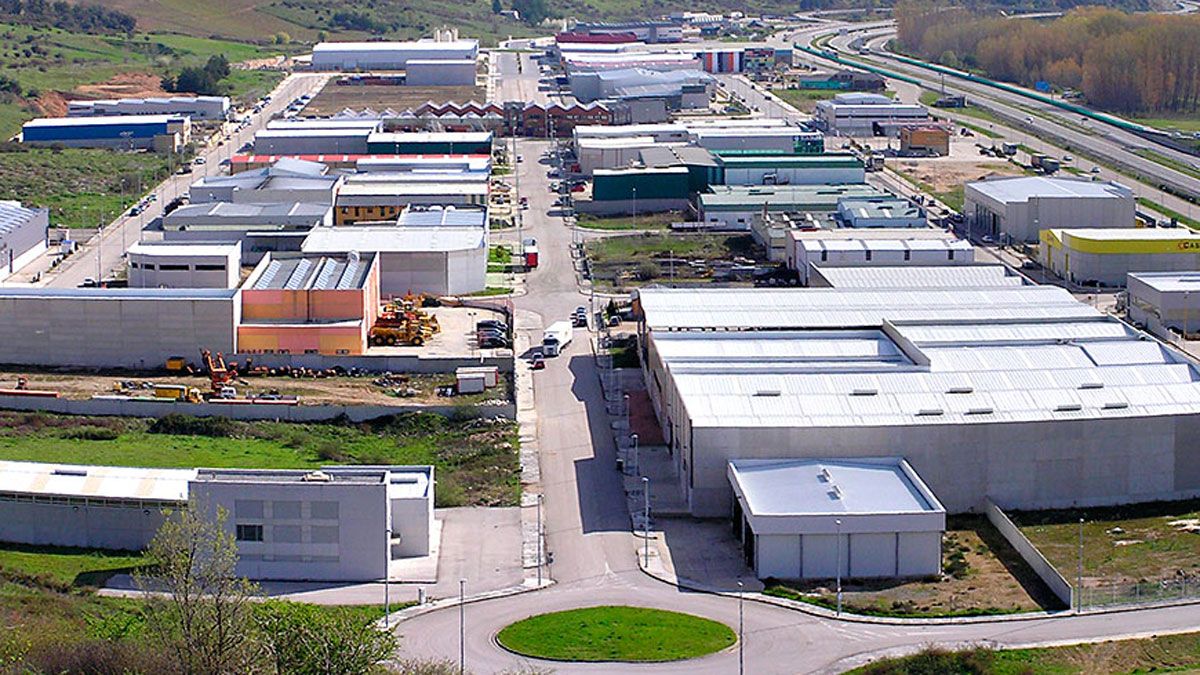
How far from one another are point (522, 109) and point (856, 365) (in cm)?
3768

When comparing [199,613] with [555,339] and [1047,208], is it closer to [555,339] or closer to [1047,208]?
[555,339]

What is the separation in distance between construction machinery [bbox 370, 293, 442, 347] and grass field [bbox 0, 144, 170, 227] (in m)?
13.7

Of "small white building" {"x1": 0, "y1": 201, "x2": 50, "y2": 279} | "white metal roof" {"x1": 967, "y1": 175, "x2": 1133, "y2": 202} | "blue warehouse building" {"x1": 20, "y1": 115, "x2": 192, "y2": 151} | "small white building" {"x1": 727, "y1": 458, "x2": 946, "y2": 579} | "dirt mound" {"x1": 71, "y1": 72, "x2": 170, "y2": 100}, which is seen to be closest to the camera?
"small white building" {"x1": 727, "y1": 458, "x2": 946, "y2": 579}

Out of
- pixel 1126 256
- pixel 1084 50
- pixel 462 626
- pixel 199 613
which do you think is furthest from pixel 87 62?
pixel 199 613

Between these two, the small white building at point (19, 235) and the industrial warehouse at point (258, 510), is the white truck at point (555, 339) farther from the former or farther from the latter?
the small white building at point (19, 235)

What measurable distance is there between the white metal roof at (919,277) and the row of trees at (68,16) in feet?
199

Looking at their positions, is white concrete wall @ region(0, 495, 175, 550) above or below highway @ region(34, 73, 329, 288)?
below

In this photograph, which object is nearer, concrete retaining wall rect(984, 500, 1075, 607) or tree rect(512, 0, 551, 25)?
concrete retaining wall rect(984, 500, 1075, 607)

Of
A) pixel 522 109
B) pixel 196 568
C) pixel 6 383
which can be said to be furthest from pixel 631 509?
pixel 522 109

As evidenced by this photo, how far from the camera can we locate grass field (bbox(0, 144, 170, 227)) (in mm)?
46656

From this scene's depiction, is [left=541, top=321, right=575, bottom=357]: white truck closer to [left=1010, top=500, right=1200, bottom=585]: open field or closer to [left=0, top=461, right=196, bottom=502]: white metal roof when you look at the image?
[left=0, top=461, right=196, bottom=502]: white metal roof

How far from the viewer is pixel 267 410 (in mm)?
28391

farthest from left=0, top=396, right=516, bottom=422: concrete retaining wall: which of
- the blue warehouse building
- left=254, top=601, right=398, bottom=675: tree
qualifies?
the blue warehouse building

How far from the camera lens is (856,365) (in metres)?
27.0
